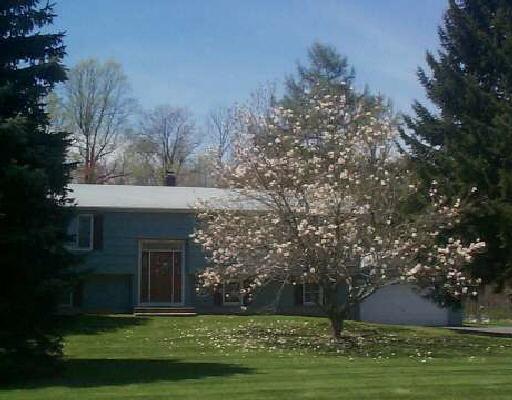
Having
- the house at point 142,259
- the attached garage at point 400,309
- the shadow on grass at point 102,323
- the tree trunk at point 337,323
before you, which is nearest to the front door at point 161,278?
the house at point 142,259

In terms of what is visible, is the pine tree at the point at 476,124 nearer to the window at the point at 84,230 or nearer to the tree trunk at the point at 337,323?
the tree trunk at the point at 337,323

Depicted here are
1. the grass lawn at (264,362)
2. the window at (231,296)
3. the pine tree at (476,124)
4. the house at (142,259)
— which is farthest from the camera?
the house at (142,259)

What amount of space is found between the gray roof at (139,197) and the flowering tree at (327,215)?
7.13 meters

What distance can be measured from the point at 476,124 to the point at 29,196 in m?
16.8

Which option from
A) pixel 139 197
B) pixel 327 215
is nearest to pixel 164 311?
pixel 139 197

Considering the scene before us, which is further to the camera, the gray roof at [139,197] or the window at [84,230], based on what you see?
the window at [84,230]

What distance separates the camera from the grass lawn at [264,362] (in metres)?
12.6

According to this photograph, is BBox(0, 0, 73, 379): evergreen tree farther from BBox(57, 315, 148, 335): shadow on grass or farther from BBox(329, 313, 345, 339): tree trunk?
BBox(329, 313, 345, 339): tree trunk

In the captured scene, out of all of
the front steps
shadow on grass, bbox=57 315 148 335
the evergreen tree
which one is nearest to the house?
the front steps

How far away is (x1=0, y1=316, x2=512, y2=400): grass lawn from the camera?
12617mm

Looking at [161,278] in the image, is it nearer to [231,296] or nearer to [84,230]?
[231,296]

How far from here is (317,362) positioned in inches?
678

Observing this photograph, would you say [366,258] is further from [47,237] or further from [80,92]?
[80,92]

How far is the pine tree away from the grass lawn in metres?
3.72
